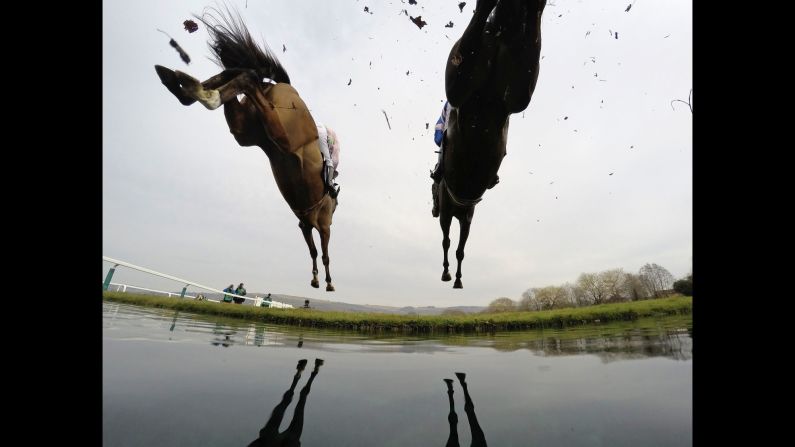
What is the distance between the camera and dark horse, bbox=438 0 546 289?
8.30 ft

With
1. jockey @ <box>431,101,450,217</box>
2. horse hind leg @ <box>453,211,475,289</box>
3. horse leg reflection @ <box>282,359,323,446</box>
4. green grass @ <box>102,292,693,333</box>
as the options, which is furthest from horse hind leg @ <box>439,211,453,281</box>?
horse leg reflection @ <box>282,359,323,446</box>

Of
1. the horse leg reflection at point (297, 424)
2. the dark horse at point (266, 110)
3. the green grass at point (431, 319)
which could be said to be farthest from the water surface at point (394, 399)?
the green grass at point (431, 319)

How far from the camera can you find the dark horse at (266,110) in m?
3.21

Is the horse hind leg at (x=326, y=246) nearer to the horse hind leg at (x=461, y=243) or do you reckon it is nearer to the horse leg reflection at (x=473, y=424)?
the horse hind leg at (x=461, y=243)

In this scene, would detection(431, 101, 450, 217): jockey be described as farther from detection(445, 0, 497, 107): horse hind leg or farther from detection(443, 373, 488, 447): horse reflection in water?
detection(443, 373, 488, 447): horse reflection in water

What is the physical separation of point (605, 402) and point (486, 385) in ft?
3.02

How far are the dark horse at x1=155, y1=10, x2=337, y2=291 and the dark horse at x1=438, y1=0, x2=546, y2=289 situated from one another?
6.85 feet

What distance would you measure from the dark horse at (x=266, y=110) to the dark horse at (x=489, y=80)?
82.2 inches

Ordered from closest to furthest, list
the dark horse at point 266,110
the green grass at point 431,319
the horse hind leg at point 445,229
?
the dark horse at point 266,110 → the horse hind leg at point 445,229 → the green grass at point 431,319
